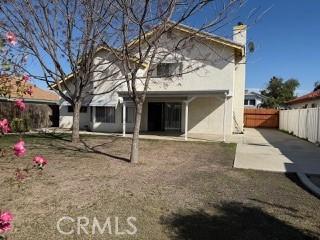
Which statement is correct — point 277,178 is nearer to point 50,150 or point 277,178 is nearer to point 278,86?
point 50,150

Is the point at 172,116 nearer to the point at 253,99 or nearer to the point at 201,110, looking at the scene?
the point at 201,110

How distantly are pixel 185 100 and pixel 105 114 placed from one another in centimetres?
806

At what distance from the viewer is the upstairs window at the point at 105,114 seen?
26.8 m

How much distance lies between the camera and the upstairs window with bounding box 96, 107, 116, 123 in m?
26.8

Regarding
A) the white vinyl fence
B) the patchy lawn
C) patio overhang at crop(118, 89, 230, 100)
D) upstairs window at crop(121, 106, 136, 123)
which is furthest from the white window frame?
the patchy lawn

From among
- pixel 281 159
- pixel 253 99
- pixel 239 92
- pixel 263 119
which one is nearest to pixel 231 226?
pixel 281 159

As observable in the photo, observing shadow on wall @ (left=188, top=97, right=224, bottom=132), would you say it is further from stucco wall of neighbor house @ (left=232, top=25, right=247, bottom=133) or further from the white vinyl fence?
the white vinyl fence

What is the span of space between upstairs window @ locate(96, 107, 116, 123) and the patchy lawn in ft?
→ 47.9

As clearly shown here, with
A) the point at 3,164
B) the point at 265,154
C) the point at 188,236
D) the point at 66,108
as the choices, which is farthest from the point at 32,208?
the point at 66,108

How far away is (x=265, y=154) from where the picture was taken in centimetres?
1499

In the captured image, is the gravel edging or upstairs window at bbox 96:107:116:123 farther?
upstairs window at bbox 96:107:116:123

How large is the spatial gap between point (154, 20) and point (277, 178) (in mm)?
6204

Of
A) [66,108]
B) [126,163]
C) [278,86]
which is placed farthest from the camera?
[278,86]

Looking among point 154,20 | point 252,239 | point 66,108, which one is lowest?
point 252,239
